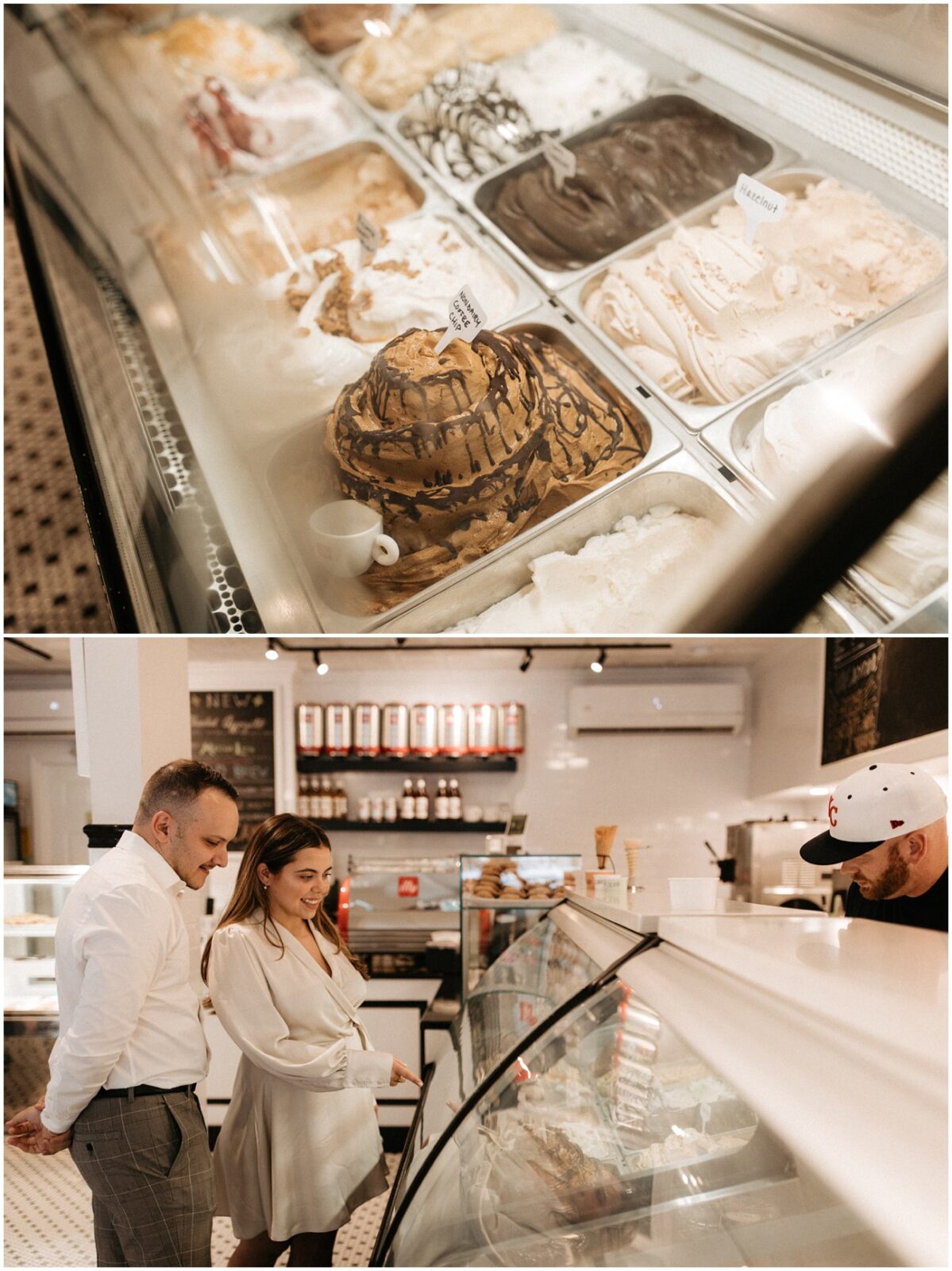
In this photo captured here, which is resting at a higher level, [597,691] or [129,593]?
[129,593]

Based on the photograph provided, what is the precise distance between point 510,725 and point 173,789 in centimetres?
359

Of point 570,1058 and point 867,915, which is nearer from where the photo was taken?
point 570,1058

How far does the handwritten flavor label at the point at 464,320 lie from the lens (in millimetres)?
1863

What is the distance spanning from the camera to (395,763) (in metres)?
5.27

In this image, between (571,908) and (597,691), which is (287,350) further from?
(597,691)

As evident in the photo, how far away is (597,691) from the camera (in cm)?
540

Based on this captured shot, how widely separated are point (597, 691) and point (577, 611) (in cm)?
369

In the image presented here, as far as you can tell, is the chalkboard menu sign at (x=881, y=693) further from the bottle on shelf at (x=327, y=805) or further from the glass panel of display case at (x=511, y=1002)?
the bottle on shelf at (x=327, y=805)

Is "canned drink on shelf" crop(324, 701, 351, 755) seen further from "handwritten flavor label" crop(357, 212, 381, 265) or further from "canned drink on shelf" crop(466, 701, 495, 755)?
"handwritten flavor label" crop(357, 212, 381, 265)

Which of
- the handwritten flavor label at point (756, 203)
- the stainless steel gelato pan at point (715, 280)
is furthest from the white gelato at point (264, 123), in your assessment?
the handwritten flavor label at point (756, 203)

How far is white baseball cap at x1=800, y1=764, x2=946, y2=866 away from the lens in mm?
1756

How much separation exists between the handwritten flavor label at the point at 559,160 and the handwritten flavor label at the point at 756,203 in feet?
1.35

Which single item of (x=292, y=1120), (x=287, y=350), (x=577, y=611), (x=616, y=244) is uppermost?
(x=616, y=244)

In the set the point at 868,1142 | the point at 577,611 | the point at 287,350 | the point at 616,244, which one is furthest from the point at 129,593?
the point at 868,1142
